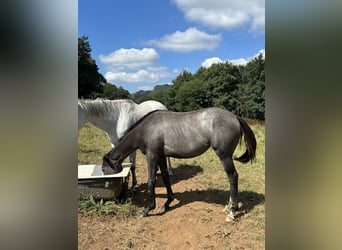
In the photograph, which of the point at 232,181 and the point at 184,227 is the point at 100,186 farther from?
the point at 232,181

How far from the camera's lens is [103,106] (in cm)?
353

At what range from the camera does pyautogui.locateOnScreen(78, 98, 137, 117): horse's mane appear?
343cm

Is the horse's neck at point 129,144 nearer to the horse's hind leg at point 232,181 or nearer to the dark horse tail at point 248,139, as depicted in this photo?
the horse's hind leg at point 232,181

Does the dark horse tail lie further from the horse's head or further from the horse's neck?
the horse's head

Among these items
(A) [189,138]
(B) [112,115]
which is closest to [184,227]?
(A) [189,138]

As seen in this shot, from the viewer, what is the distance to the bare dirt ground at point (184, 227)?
2268 millimetres

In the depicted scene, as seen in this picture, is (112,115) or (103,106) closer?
(103,106)

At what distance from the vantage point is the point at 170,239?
93.3 inches

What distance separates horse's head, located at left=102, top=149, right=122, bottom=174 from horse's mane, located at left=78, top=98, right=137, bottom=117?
77cm

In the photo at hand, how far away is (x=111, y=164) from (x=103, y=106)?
91 centimetres
